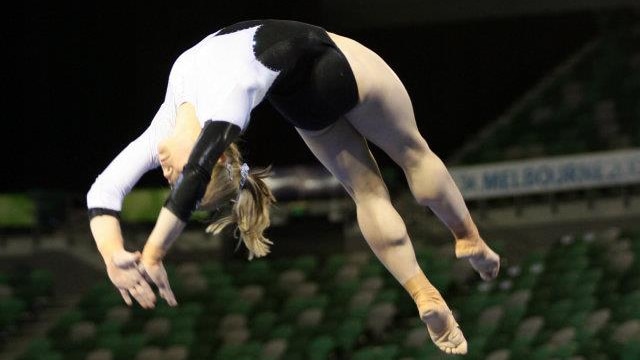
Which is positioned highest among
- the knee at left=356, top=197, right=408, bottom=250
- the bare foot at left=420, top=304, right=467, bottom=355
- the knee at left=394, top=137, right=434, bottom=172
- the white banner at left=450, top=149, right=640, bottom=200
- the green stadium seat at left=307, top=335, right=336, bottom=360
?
the knee at left=394, top=137, right=434, bottom=172

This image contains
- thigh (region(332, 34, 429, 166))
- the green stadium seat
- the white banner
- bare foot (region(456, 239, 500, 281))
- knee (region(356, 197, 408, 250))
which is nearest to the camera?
thigh (region(332, 34, 429, 166))

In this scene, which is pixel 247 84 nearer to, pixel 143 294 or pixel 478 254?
pixel 143 294

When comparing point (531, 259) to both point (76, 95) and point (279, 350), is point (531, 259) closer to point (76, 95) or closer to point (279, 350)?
point (279, 350)

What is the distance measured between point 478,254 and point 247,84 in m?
1.06

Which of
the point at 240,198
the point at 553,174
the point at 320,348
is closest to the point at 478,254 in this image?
the point at 240,198

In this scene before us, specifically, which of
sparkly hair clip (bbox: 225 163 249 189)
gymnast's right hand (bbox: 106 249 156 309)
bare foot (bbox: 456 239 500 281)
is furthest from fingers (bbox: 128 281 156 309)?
bare foot (bbox: 456 239 500 281)

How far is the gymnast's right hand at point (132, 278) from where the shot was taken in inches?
119

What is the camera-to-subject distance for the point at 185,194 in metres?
3.04

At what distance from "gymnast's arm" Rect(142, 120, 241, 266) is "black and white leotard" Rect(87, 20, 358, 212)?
0.29 ft

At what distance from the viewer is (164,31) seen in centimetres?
855

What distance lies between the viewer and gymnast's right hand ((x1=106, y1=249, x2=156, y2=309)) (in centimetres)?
302

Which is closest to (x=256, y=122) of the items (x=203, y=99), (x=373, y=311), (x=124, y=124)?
(x=124, y=124)

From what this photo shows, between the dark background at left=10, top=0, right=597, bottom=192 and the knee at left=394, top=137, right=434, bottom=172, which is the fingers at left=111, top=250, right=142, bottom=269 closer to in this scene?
the knee at left=394, top=137, right=434, bottom=172

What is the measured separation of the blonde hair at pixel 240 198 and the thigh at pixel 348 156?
17cm
